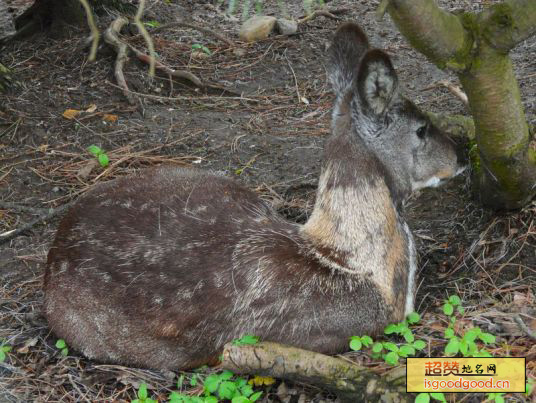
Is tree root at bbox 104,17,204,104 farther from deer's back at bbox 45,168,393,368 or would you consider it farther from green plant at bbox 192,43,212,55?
deer's back at bbox 45,168,393,368

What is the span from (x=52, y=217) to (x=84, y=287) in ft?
5.45

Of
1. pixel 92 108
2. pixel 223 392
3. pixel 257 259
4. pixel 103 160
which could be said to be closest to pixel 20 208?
pixel 103 160

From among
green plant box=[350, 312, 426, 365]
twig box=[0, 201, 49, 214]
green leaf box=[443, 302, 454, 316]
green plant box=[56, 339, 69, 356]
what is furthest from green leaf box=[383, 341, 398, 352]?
twig box=[0, 201, 49, 214]

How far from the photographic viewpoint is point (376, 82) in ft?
14.1

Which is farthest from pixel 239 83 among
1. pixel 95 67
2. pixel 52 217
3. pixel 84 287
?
pixel 84 287

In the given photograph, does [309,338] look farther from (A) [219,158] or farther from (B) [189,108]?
(B) [189,108]

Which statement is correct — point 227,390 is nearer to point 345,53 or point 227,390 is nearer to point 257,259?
point 257,259

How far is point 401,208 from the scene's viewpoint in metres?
4.77

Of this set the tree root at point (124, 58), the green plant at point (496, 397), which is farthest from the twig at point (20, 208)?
the green plant at point (496, 397)

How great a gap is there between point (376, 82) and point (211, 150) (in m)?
2.86

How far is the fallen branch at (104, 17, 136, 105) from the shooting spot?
7.64 metres

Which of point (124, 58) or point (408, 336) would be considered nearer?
point (408, 336)

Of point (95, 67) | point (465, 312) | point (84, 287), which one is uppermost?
point (95, 67)

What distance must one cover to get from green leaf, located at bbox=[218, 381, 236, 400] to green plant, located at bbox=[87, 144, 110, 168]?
3102 mm
